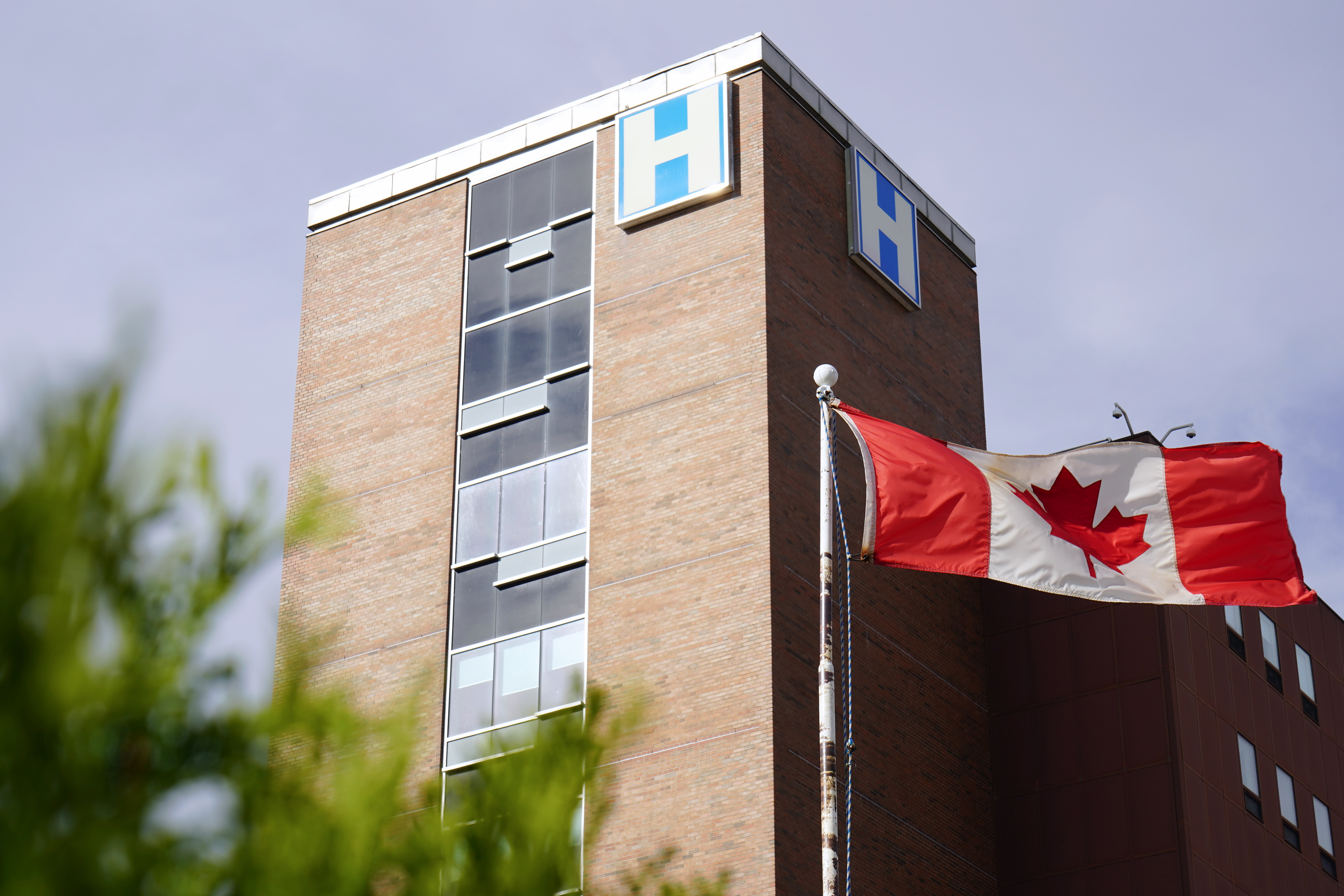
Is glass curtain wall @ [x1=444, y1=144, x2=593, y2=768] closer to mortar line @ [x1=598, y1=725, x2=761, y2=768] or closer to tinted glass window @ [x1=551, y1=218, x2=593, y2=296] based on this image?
tinted glass window @ [x1=551, y1=218, x2=593, y2=296]

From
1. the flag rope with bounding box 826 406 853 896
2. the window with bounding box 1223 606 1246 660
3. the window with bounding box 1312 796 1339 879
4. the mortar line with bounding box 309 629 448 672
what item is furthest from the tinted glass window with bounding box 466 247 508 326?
the window with bounding box 1312 796 1339 879

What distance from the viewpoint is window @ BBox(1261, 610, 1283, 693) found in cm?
3394

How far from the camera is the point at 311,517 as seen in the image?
735 centimetres

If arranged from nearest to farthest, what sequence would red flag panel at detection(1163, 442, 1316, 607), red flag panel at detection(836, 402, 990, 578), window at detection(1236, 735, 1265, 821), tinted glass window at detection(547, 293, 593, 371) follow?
red flag panel at detection(836, 402, 990, 578), red flag panel at detection(1163, 442, 1316, 607), tinted glass window at detection(547, 293, 593, 371), window at detection(1236, 735, 1265, 821)

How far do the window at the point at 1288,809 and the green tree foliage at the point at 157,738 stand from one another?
28.0 metres

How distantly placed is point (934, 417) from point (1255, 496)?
38.7ft

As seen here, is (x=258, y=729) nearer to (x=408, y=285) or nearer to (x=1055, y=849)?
(x=1055, y=849)

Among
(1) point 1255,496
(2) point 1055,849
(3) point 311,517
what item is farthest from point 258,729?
(2) point 1055,849

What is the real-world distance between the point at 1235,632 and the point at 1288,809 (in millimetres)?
3447

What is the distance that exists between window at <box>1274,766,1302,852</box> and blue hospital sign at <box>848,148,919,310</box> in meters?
11.3

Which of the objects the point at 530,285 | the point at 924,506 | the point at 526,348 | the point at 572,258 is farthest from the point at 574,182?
the point at 924,506

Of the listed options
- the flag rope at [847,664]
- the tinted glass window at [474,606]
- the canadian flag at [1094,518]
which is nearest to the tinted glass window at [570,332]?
the tinted glass window at [474,606]

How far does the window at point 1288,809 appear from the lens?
32.5 metres

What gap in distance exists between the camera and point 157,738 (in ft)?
21.4
